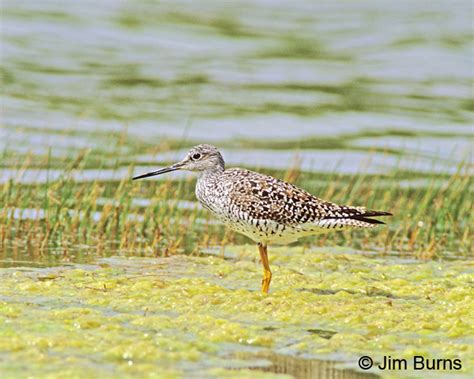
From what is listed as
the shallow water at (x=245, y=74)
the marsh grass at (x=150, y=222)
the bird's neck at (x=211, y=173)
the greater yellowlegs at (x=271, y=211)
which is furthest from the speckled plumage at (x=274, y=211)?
the shallow water at (x=245, y=74)

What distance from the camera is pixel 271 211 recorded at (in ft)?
30.5

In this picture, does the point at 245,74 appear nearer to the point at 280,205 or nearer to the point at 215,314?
the point at 280,205

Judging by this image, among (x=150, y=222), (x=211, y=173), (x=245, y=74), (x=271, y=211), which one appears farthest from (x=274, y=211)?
(x=245, y=74)

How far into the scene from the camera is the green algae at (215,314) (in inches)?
278

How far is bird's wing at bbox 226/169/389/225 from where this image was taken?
9289mm

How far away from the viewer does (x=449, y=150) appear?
1900 centimetres

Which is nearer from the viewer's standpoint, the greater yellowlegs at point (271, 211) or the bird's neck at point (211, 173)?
the greater yellowlegs at point (271, 211)

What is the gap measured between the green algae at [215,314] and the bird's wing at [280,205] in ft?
2.26

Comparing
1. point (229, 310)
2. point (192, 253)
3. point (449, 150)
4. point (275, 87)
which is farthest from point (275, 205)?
point (275, 87)

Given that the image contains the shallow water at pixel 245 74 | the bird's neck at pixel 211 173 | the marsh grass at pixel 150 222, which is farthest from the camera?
the shallow water at pixel 245 74

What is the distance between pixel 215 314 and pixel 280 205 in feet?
4.65

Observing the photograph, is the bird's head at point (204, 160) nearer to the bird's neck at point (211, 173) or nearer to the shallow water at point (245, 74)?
the bird's neck at point (211, 173)

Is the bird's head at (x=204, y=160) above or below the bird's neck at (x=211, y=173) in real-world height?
above

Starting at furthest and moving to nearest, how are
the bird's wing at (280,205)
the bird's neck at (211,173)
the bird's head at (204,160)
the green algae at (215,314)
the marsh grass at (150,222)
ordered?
the marsh grass at (150,222) → the bird's head at (204,160) → the bird's neck at (211,173) → the bird's wing at (280,205) → the green algae at (215,314)
